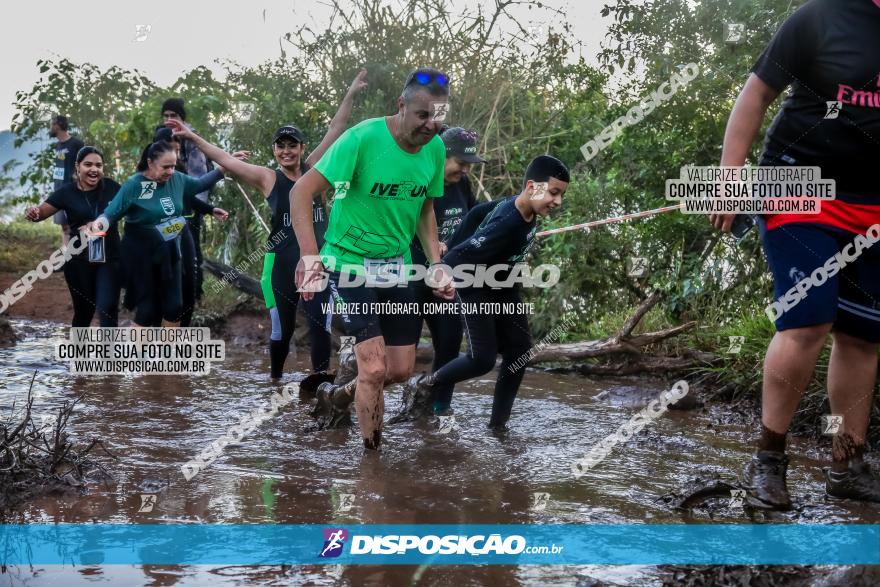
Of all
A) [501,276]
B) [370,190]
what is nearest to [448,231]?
[501,276]

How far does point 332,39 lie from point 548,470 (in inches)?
335

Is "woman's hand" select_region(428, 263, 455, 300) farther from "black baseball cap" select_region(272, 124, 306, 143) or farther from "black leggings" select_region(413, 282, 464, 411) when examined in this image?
"black baseball cap" select_region(272, 124, 306, 143)

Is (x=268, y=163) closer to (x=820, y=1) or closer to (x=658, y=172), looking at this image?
(x=658, y=172)

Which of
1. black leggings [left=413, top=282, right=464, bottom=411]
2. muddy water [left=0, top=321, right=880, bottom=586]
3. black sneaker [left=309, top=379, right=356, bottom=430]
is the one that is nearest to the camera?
muddy water [left=0, top=321, right=880, bottom=586]

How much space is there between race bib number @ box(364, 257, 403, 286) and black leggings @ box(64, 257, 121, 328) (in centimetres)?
408

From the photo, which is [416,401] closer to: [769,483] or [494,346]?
[494,346]

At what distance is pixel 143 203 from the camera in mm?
8281

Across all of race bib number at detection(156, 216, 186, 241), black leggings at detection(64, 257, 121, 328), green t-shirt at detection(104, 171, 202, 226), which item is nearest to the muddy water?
black leggings at detection(64, 257, 121, 328)

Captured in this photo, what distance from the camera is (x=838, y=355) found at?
4.36 metres

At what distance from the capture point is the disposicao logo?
12.1 feet

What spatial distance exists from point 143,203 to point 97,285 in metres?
0.95

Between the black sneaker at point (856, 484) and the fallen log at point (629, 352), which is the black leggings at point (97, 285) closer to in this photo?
the fallen log at point (629, 352)

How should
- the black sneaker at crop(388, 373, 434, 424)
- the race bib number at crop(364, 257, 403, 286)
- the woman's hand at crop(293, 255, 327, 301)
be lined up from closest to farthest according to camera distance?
1. the woman's hand at crop(293, 255, 327, 301)
2. the race bib number at crop(364, 257, 403, 286)
3. the black sneaker at crop(388, 373, 434, 424)

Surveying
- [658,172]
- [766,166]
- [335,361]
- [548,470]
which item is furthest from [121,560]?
[658,172]
